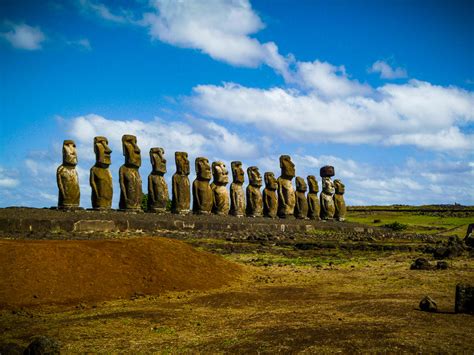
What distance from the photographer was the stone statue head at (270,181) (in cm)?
3272

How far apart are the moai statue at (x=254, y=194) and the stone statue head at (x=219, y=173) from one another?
2962 millimetres

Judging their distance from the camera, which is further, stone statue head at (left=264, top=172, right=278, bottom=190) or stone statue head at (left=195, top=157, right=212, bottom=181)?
stone statue head at (left=264, top=172, right=278, bottom=190)

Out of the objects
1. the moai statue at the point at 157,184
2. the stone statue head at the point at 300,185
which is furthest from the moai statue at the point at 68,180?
the stone statue head at the point at 300,185

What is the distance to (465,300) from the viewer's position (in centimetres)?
693

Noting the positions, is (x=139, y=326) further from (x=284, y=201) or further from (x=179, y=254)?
(x=284, y=201)

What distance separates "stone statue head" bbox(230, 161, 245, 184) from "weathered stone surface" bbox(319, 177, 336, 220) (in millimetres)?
8750

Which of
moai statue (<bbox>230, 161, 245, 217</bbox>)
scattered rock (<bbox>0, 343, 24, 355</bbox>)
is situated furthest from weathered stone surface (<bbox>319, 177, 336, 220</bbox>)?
scattered rock (<bbox>0, 343, 24, 355</bbox>)

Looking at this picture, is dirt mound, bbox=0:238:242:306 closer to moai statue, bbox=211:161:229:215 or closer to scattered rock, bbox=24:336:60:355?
scattered rock, bbox=24:336:60:355

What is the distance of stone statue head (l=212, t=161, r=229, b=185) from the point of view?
94.9 ft

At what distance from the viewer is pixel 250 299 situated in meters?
8.91

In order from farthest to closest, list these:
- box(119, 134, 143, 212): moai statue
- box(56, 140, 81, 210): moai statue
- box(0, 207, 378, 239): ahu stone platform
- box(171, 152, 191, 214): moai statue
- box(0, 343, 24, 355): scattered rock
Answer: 1. box(171, 152, 191, 214): moai statue
2. box(119, 134, 143, 212): moai statue
3. box(56, 140, 81, 210): moai statue
4. box(0, 207, 378, 239): ahu stone platform
5. box(0, 343, 24, 355): scattered rock

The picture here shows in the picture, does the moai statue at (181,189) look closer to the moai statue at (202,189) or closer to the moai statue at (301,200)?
the moai statue at (202,189)

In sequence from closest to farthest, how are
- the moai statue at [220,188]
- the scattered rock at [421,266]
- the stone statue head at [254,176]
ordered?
the scattered rock at [421,266] < the moai statue at [220,188] < the stone statue head at [254,176]

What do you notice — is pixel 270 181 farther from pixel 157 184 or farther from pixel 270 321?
pixel 270 321
